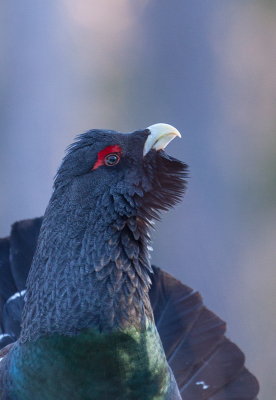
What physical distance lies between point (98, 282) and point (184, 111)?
1.66m

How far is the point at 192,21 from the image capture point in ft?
8.58

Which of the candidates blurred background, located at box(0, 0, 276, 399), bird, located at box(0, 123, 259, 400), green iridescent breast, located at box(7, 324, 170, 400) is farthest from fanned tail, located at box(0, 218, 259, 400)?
blurred background, located at box(0, 0, 276, 399)

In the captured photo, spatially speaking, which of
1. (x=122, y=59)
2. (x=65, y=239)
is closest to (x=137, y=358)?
(x=65, y=239)

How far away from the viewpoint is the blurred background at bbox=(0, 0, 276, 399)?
269cm

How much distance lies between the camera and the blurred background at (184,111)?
2.69m

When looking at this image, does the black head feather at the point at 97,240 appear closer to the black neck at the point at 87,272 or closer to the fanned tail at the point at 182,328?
the black neck at the point at 87,272

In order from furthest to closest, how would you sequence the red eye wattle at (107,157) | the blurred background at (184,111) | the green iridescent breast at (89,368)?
the blurred background at (184,111) < the red eye wattle at (107,157) < the green iridescent breast at (89,368)

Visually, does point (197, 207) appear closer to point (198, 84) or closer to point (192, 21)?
point (198, 84)

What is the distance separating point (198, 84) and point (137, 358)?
6.17 ft

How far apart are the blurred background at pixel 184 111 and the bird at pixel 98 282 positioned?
1337mm

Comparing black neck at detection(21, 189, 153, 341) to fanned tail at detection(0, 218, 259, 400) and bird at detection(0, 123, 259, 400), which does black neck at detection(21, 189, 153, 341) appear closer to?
bird at detection(0, 123, 259, 400)

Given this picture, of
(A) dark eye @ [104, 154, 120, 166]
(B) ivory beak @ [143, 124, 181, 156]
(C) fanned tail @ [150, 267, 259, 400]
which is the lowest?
(C) fanned tail @ [150, 267, 259, 400]

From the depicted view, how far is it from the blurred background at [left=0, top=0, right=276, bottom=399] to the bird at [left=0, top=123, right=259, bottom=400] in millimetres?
1337

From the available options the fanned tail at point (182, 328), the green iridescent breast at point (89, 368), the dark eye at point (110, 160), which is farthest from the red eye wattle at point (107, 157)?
the fanned tail at point (182, 328)
